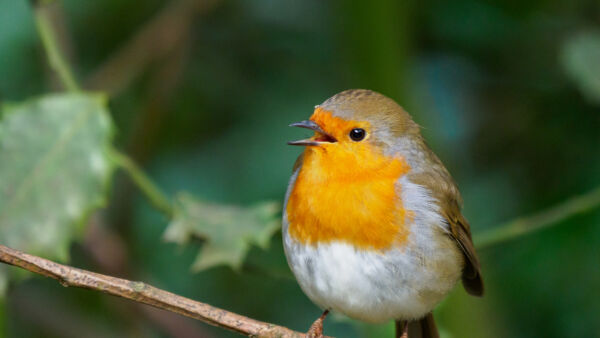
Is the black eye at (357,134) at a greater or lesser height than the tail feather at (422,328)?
greater

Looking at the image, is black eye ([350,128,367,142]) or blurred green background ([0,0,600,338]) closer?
black eye ([350,128,367,142])

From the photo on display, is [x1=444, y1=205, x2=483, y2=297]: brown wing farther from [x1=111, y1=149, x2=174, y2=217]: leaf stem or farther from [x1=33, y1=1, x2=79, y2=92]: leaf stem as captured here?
[x1=33, y1=1, x2=79, y2=92]: leaf stem

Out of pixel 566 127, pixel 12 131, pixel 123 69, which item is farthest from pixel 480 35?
pixel 12 131

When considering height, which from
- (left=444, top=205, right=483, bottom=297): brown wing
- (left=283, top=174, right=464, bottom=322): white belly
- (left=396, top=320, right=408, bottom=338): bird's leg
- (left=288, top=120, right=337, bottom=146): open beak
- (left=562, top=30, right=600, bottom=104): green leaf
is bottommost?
(left=283, top=174, right=464, bottom=322): white belly

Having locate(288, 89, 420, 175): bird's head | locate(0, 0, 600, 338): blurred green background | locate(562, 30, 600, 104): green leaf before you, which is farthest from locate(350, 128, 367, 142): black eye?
locate(562, 30, 600, 104): green leaf

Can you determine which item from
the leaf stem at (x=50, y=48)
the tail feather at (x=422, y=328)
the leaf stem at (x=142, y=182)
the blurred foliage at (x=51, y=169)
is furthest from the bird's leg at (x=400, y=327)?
the leaf stem at (x=50, y=48)

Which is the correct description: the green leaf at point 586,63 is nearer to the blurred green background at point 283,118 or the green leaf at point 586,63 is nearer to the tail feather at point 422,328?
the blurred green background at point 283,118
